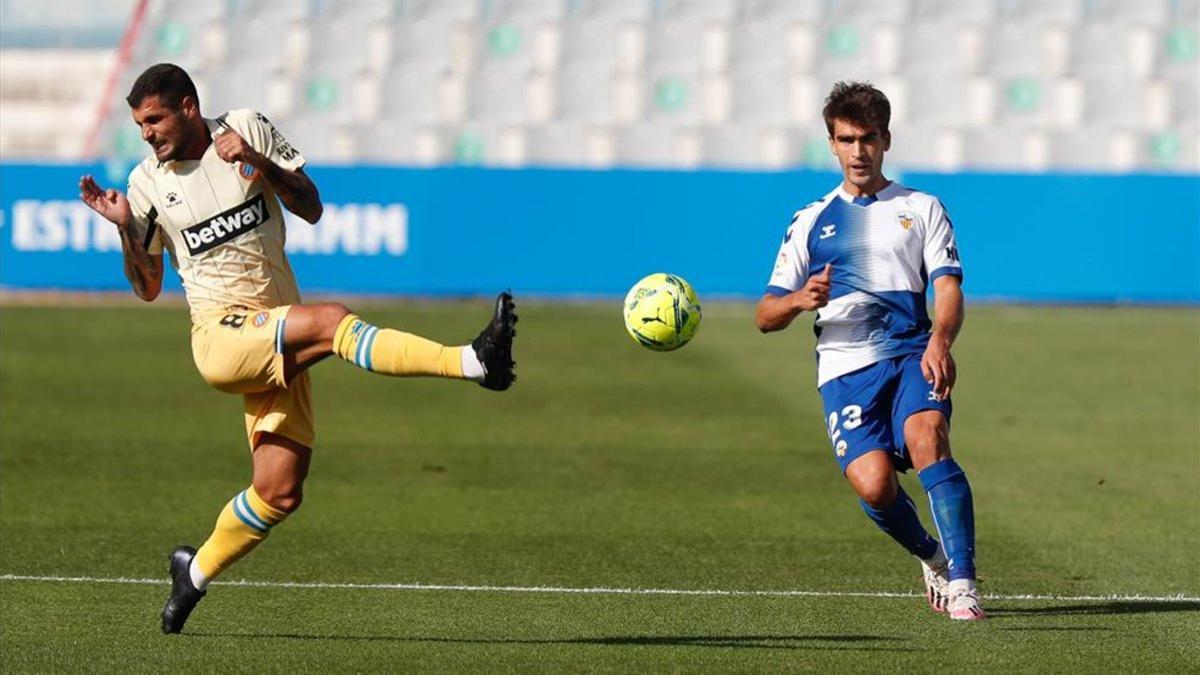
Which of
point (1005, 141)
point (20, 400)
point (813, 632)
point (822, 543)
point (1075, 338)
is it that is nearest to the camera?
point (813, 632)

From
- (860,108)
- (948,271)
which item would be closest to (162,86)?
(860,108)

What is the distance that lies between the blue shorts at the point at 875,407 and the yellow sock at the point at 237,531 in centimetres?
211

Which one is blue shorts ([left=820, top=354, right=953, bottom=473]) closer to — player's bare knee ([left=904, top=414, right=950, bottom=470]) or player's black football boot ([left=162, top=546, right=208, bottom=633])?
player's bare knee ([left=904, top=414, right=950, bottom=470])

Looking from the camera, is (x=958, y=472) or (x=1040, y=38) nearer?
(x=958, y=472)

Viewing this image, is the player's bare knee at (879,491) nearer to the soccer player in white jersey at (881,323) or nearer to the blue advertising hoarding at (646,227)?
the soccer player in white jersey at (881,323)

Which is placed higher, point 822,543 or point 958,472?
point 958,472

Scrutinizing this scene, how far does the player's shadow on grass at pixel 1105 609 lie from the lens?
7887mm

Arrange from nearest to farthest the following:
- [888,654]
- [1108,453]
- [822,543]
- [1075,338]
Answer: [888,654], [822,543], [1108,453], [1075,338]

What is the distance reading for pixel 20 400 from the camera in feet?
48.7

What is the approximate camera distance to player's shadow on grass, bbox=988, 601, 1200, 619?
7.89 metres

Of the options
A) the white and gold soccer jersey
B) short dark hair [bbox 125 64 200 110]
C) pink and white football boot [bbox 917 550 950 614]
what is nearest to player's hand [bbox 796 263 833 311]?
pink and white football boot [bbox 917 550 950 614]

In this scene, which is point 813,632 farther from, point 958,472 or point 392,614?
point 392,614

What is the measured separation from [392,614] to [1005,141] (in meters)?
19.8

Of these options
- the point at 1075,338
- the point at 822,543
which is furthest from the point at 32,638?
the point at 1075,338
